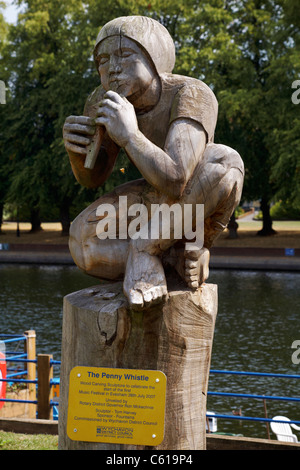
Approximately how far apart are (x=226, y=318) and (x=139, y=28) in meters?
13.3

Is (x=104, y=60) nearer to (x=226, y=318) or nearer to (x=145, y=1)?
(x=226, y=318)

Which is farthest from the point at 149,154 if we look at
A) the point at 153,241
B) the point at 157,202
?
the point at 153,241

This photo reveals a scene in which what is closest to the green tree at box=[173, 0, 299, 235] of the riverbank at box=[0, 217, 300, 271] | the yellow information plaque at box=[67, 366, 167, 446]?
the riverbank at box=[0, 217, 300, 271]

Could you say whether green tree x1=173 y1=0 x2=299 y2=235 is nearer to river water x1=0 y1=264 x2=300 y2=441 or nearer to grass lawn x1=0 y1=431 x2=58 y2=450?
river water x1=0 y1=264 x2=300 y2=441

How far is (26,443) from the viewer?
263 inches

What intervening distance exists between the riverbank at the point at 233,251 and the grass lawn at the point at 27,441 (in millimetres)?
20242

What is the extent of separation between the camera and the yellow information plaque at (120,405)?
4109 millimetres

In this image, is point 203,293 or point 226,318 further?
point 226,318

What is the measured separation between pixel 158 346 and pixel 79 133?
154cm

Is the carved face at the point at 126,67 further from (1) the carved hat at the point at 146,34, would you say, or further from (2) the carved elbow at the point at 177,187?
(2) the carved elbow at the point at 177,187

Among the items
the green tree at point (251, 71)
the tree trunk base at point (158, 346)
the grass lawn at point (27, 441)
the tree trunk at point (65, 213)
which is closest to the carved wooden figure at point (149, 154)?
the tree trunk base at point (158, 346)

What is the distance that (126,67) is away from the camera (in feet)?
14.1

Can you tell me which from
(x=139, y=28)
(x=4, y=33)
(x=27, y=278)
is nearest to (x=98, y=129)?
(x=139, y=28)

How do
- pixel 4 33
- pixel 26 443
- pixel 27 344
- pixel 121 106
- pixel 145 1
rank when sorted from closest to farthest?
pixel 121 106, pixel 26 443, pixel 27 344, pixel 145 1, pixel 4 33
